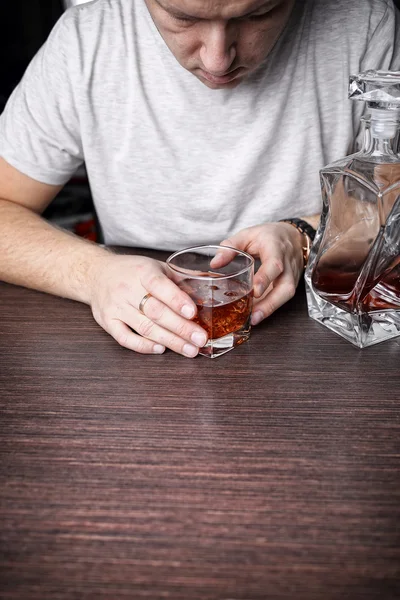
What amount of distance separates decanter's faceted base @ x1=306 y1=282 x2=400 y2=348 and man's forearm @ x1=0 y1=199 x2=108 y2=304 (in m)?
0.40

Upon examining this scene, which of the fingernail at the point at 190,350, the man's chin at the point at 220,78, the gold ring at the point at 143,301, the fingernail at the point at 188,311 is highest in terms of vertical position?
the man's chin at the point at 220,78

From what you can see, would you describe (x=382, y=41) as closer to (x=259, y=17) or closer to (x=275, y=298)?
(x=259, y=17)

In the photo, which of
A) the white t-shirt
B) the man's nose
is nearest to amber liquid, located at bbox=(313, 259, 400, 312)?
the man's nose

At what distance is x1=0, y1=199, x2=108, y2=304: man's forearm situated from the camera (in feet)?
3.48

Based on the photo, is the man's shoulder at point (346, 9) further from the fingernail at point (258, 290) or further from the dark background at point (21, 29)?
the dark background at point (21, 29)

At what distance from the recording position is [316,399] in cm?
77

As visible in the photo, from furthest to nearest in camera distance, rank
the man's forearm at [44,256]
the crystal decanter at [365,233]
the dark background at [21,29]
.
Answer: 1. the dark background at [21,29]
2. the man's forearm at [44,256]
3. the crystal decanter at [365,233]

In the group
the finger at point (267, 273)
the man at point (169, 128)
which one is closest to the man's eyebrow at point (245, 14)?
the man at point (169, 128)

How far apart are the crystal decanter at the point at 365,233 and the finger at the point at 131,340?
271 millimetres

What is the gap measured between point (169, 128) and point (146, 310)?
0.55 metres

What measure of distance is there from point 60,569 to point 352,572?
26cm

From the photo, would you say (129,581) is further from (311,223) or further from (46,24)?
(46,24)

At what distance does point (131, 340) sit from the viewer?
90 cm

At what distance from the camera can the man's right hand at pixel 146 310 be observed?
87 cm
